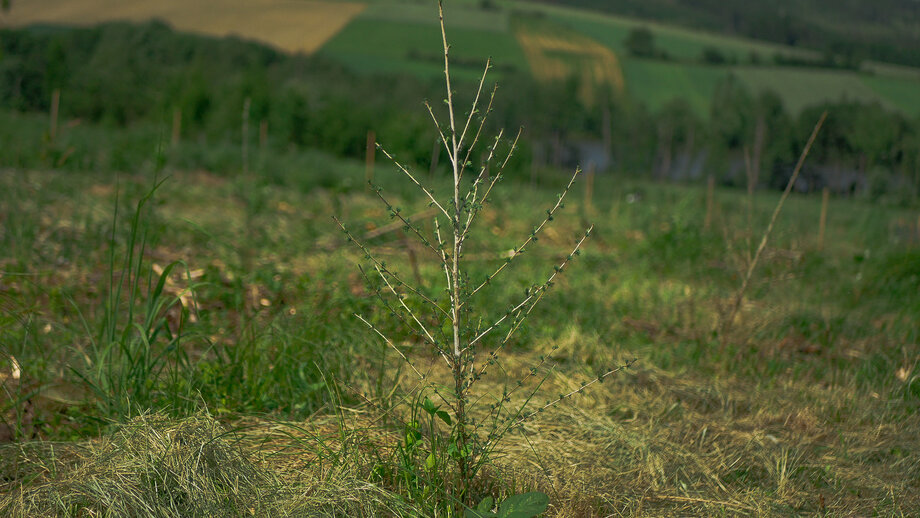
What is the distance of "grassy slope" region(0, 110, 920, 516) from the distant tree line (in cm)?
329

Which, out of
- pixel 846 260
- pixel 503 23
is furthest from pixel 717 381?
pixel 503 23

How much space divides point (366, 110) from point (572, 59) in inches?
358

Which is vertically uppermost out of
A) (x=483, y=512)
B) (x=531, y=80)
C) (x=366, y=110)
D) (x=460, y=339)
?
(x=460, y=339)

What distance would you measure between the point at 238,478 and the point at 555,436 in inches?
45.7

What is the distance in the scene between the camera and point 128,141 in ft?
41.8

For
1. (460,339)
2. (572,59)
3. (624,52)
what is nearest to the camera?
(460,339)

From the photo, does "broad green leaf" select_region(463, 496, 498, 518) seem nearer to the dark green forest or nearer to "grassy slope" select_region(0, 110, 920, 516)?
"grassy slope" select_region(0, 110, 920, 516)

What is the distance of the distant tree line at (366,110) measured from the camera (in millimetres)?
9602

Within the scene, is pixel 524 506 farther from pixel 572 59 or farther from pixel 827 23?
pixel 572 59

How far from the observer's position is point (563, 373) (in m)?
3.35

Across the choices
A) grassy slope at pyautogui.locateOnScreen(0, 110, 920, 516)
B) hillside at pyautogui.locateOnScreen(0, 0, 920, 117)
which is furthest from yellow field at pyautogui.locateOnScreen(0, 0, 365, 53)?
grassy slope at pyautogui.locateOnScreen(0, 110, 920, 516)

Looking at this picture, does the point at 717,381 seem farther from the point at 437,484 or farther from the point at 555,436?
the point at 437,484

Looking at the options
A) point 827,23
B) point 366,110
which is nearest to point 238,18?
point 366,110

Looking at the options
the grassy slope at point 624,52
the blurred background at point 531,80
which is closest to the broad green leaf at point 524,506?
the blurred background at point 531,80
